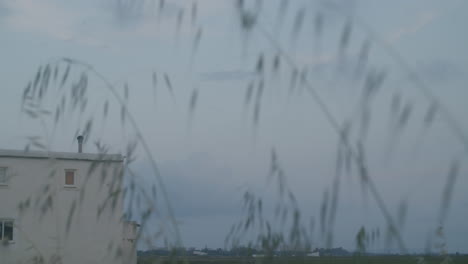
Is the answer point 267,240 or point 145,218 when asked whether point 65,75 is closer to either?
point 145,218

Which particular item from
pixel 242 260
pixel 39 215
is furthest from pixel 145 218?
pixel 39 215

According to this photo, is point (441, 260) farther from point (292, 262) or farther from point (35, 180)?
point (35, 180)


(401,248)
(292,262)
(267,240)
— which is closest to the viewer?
(401,248)

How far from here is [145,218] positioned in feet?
8.80

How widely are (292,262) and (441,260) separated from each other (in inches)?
27.4

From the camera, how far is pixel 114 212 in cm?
303

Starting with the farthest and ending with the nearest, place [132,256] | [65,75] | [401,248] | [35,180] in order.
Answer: [35,180] < [65,75] < [132,256] < [401,248]

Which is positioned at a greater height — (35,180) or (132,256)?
(35,180)

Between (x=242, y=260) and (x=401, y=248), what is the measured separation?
2.84 ft

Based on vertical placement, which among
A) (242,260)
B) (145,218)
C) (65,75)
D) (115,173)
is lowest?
(242,260)

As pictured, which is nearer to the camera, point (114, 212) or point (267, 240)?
point (267, 240)

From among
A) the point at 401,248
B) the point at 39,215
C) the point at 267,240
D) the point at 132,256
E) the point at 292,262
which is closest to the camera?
the point at 401,248

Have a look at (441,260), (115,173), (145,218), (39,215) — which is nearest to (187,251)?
(145,218)

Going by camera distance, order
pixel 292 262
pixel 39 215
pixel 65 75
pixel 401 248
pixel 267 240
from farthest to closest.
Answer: pixel 39 215 → pixel 65 75 → pixel 267 240 → pixel 292 262 → pixel 401 248
